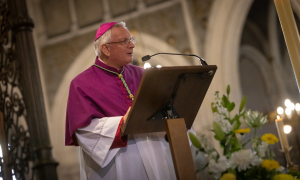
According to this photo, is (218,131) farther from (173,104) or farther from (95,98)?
(95,98)

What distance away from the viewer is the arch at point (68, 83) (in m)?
6.98

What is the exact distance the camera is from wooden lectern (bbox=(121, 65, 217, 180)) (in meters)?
1.72

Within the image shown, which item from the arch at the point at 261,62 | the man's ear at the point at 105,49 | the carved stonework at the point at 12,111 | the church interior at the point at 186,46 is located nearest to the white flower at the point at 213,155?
A: the man's ear at the point at 105,49

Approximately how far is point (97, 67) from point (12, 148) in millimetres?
1853

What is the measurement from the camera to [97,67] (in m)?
2.77

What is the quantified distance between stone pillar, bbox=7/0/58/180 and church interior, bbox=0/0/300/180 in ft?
10.1

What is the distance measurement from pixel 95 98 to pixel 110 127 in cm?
34

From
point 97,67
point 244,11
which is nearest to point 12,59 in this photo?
point 97,67

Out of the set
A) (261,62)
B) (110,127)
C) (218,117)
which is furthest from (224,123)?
(261,62)

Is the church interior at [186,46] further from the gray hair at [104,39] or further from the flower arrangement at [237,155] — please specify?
the flower arrangement at [237,155]

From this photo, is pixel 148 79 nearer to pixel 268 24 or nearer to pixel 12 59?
pixel 12 59

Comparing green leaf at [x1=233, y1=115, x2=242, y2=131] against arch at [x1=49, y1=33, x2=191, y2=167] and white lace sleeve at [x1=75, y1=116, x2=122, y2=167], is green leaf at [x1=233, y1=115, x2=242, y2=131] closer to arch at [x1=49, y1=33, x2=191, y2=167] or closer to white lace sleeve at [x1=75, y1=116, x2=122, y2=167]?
white lace sleeve at [x1=75, y1=116, x2=122, y2=167]

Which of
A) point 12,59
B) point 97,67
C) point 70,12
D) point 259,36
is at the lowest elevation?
point 97,67

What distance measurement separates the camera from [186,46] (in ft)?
22.7
